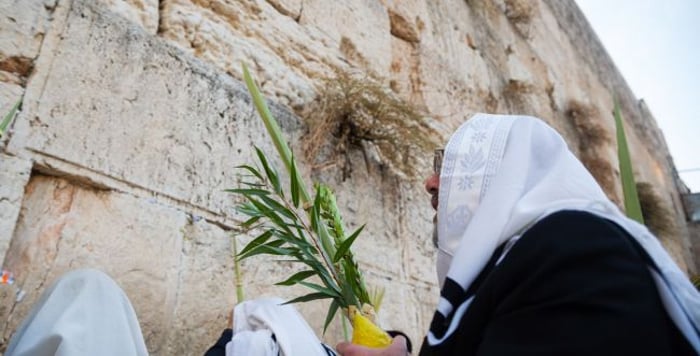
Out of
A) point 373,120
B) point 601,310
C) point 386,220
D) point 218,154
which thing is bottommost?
point 386,220

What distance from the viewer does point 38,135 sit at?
1653mm

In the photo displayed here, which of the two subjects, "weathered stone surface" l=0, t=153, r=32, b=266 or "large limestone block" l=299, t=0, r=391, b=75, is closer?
"weathered stone surface" l=0, t=153, r=32, b=266

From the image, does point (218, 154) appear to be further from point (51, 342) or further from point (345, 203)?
point (51, 342)

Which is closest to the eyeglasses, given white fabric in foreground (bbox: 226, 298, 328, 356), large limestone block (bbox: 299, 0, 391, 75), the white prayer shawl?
the white prayer shawl

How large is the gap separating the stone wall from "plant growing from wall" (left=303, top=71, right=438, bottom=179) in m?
0.08

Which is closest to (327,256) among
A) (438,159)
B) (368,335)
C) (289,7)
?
(368,335)

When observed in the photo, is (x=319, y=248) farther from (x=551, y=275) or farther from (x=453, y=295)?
(x=551, y=275)

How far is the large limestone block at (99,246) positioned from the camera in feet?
5.06

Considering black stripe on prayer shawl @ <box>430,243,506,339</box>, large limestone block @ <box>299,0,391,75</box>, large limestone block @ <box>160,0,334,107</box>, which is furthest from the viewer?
large limestone block @ <box>299,0,391,75</box>

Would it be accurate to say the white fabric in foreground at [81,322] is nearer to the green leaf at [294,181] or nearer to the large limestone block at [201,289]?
the large limestone block at [201,289]

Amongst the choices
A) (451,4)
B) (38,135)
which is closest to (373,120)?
(38,135)

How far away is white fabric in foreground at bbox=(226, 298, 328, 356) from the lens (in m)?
1.69

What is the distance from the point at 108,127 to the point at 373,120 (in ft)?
5.25

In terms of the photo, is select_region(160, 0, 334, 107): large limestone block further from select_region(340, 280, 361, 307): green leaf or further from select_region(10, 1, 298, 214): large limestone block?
select_region(340, 280, 361, 307): green leaf
